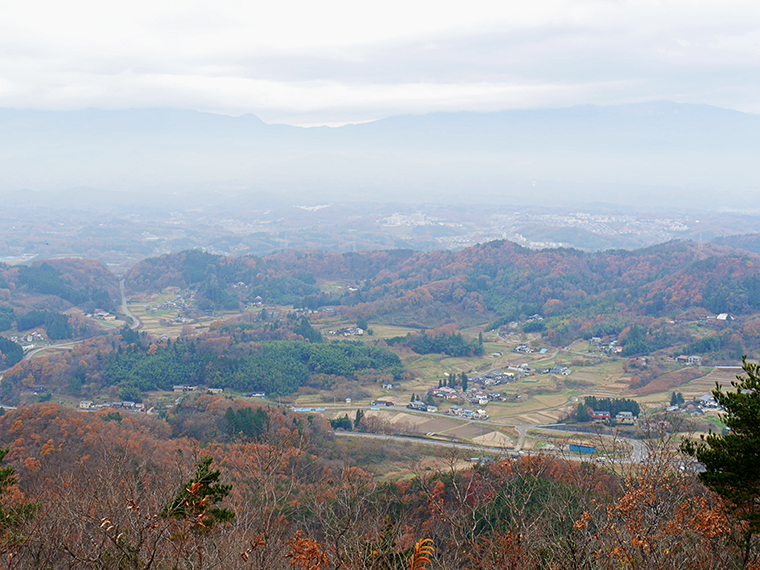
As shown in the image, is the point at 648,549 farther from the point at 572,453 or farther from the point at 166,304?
the point at 166,304

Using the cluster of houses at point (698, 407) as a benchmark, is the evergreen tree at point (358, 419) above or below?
below

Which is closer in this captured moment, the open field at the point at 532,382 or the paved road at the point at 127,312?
the open field at the point at 532,382

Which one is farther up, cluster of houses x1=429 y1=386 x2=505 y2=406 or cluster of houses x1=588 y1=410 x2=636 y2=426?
cluster of houses x1=588 y1=410 x2=636 y2=426

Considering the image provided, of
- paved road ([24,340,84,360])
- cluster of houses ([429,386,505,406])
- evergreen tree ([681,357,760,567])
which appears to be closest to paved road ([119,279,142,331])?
paved road ([24,340,84,360])

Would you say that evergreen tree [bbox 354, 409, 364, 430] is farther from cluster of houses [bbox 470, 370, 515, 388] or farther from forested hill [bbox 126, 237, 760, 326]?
forested hill [bbox 126, 237, 760, 326]

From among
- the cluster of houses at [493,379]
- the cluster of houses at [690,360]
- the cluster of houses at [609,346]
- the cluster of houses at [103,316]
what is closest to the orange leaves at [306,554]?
the cluster of houses at [493,379]

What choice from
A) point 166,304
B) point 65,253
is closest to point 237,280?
point 166,304

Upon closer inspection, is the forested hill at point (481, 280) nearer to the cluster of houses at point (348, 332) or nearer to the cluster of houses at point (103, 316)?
the cluster of houses at point (348, 332)

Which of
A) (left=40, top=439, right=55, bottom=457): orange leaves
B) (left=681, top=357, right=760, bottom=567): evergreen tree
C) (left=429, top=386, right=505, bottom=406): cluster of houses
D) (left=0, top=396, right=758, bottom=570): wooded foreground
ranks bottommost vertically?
(left=429, top=386, right=505, bottom=406): cluster of houses

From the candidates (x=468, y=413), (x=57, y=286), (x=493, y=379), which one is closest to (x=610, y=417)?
(x=468, y=413)
